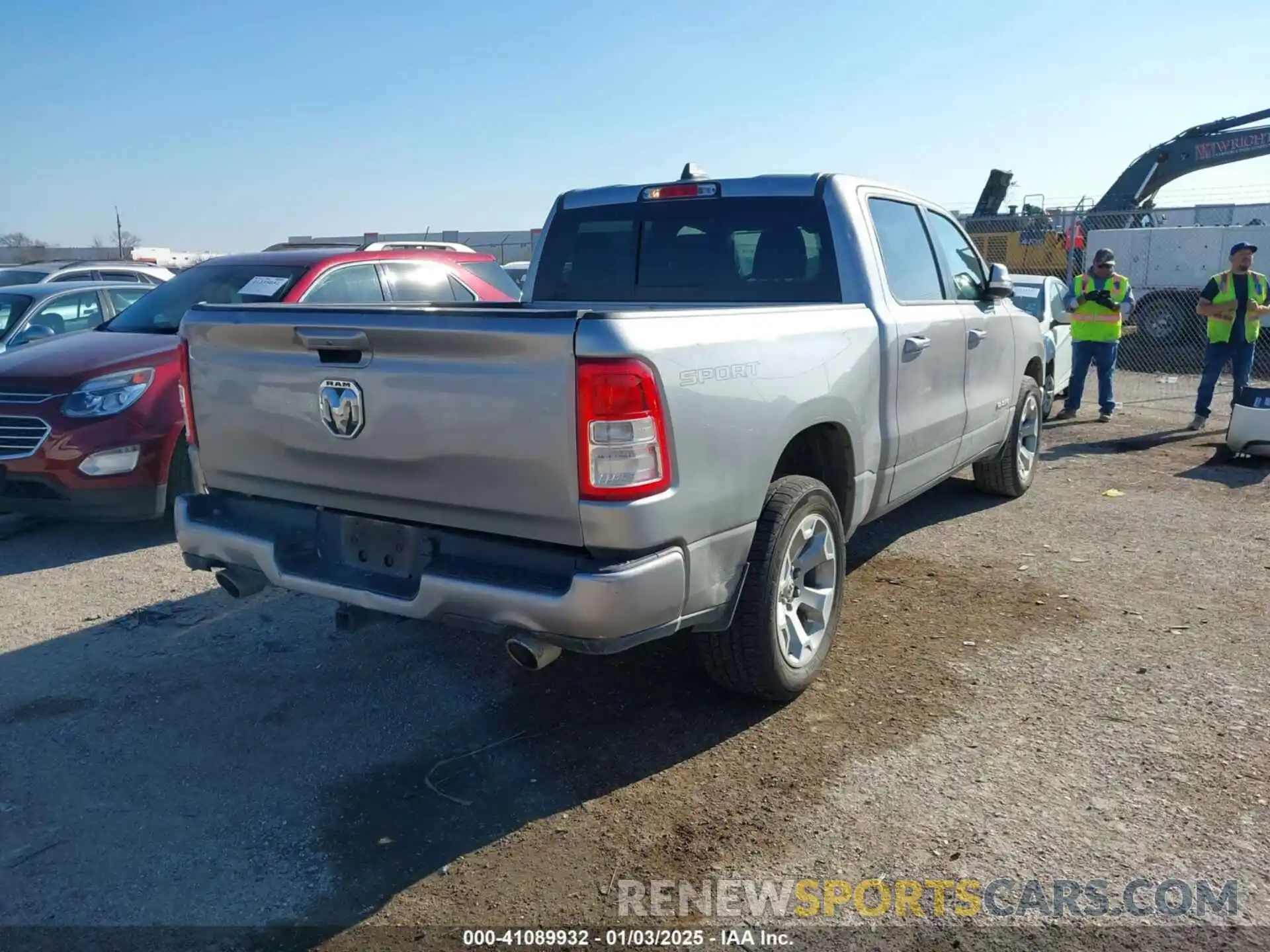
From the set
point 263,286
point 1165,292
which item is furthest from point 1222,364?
point 263,286

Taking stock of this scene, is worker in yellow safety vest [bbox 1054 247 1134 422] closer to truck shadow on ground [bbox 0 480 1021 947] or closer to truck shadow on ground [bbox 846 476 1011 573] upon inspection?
truck shadow on ground [bbox 846 476 1011 573]

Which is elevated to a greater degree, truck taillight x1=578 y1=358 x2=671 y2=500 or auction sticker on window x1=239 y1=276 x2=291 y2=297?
auction sticker on window x1=239 y1=276 x2=291 y2=297

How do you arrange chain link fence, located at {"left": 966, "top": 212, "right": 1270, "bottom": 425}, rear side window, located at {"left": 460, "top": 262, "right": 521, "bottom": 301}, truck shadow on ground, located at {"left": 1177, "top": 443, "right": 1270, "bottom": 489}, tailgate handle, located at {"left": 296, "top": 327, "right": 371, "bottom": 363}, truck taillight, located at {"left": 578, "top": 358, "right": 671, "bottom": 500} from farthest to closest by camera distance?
chain link fence, located at {"left": 966, "top": 212, "right": 1270, "bottom": 425} → rear side window, located at {"left": 460, "top": 262, "right": 521, "bottom": 301} → truck shadow on ground, located at {"left": 1177, "top": 443, "right": 1270, "bottom": 489} → tailgate handle, located at {"left": 296, "top": 327, "right": 371, "bottom": 363} → truck taillight, located at {"left": 578, "top": 358, "right": 671, "bottom": 500}

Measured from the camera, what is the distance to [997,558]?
591 centimetres

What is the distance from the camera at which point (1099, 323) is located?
10828 mm

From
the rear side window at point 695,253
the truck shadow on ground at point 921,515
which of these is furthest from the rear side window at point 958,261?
the truck shadow on ground at point 921,515

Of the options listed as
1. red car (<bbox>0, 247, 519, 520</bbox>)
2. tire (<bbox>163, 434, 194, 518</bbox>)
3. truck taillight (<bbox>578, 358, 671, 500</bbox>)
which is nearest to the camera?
truck taillight (<bbox>578, 358, 671, 500</bbox>)

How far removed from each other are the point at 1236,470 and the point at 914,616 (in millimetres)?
4982

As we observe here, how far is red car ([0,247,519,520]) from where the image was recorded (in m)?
6.00

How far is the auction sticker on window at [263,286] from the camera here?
666 cm

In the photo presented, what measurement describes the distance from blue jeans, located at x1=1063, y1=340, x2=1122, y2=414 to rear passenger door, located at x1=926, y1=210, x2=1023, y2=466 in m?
5.09

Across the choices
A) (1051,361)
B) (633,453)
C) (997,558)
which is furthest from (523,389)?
(1051,361)

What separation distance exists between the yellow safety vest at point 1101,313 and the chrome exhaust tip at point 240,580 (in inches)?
383

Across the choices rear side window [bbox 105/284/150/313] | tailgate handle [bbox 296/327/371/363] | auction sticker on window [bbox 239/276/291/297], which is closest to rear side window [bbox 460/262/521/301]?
auction sticker on window [bbox 239/276/291/297]
